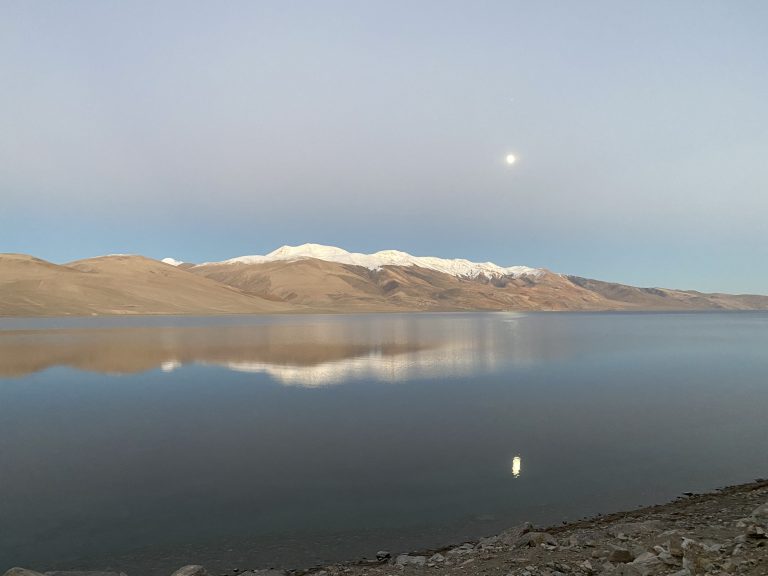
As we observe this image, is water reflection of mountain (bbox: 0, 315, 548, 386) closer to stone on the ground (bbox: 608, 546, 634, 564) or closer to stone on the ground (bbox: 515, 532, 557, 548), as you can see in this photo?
stone on the ground (bbox: 515, 532, 557, 548)

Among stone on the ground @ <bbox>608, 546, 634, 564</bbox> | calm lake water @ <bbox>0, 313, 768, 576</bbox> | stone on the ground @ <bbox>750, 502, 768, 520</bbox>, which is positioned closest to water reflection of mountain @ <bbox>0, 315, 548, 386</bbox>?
calm lake water @ <bbox>0, 313, 768, 576</bbox>

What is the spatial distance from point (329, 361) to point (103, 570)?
3021 centimetres

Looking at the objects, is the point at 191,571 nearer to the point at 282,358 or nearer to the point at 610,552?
the point at 610,552

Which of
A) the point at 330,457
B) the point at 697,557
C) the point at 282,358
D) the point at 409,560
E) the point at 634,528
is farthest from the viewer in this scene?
the point at 282,358

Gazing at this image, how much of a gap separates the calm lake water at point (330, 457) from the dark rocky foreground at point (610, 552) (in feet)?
2.85

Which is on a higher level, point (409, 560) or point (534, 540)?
point (534, 540)

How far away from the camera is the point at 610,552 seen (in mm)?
7562

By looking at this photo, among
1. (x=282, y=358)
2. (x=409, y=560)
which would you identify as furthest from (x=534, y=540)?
(x=282, y=358)

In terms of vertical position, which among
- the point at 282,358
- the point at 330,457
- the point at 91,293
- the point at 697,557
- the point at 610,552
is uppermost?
the point at 91,293

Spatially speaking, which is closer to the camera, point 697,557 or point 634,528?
point 697,557

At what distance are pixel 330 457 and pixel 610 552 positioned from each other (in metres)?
8.57

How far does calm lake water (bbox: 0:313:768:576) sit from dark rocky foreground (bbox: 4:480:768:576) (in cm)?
87

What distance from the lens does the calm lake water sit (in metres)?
9.95

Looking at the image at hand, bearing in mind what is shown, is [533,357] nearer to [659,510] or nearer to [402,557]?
[659,510]
